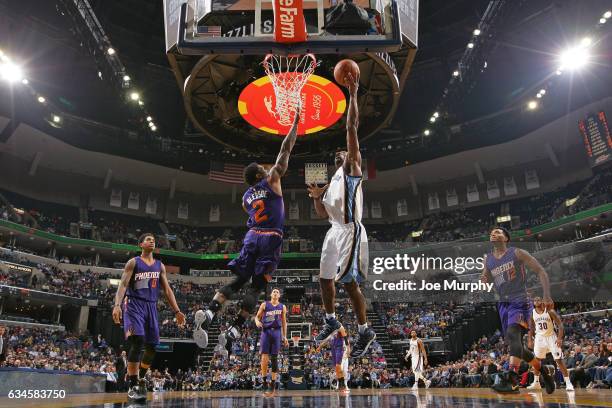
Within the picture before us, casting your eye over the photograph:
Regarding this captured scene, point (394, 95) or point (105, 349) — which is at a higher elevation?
point (394, 95)

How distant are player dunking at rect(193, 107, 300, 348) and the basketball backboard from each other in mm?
2313

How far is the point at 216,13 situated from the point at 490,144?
25.2 metres

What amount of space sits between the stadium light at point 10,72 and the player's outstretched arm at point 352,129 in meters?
23.0

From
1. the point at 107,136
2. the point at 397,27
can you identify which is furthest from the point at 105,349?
the point at 397,27

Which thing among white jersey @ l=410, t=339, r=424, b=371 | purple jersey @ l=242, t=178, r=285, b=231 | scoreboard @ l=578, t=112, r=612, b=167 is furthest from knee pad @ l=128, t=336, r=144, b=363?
scoreboard @ l=578, t=112, r=612, b=167

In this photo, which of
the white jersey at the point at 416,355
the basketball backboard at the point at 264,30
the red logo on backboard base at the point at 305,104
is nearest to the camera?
the basketball backboard at the point at 264,30

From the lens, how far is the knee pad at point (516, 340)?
5.77 m

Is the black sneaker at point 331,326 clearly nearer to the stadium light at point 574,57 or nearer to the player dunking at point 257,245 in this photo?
the player dunking at point 257,245

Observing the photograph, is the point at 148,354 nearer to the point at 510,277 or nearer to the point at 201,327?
the point at 201,327

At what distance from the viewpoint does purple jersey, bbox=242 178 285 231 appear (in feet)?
18.5

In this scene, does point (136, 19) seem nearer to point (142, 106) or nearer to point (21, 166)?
point (142, 106)

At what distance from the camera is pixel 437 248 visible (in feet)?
101

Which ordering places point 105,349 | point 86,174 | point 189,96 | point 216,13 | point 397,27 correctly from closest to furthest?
point 397,27
point 216,13
point 189,96
point 105,349
point 86,174

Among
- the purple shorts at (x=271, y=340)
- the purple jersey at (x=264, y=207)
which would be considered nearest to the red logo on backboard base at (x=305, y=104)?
the purple shorts at (x=271, y=340)
